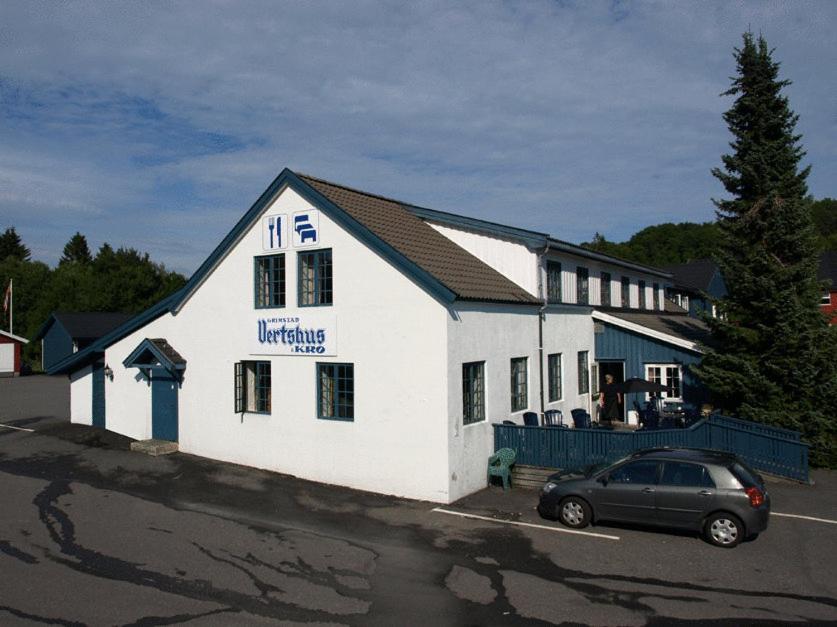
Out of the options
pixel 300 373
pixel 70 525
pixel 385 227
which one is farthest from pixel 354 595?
pixel 385 227

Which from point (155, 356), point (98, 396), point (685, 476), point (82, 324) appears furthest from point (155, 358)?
point (82, 324)

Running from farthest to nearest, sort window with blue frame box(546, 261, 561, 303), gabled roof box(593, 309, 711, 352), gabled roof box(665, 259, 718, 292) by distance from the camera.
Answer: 1. gabled roof box(665, 259, 718, 292)
2. gabled roof box(593, 309, 711, 352)
3. window with blue frame box(546, 261, 561, 303)

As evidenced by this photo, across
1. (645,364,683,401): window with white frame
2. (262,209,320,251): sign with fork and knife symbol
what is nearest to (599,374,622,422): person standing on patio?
(645,364,683,401): window with white frame

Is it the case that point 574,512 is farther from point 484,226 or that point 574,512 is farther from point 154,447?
point 154,447

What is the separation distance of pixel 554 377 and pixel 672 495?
8.49 meters

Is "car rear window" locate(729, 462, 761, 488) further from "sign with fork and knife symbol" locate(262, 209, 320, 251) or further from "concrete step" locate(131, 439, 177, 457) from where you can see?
"concrete step" locate(131, 439, 177, 457)

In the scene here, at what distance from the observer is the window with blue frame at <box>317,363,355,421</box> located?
1588 cm

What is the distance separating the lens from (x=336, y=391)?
16016mm

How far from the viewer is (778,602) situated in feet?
29.7

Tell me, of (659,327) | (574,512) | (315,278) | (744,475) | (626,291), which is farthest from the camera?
(626,291)

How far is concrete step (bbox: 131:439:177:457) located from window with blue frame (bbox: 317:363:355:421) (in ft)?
18.6

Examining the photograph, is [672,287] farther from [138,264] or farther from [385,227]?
[138,264]

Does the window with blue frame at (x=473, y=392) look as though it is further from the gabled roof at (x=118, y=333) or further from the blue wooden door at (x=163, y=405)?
the blue wooden door at (x=163, y=405)

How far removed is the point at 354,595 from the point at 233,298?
34.8ft
